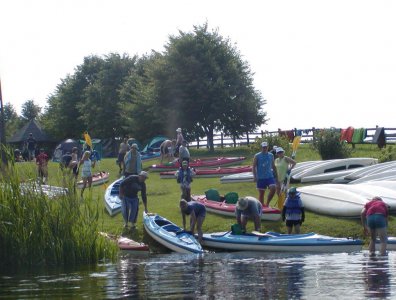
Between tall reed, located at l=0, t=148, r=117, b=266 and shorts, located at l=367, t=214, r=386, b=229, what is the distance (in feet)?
19.9

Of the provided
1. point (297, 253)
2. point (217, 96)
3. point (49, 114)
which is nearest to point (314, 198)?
point (297, 253)

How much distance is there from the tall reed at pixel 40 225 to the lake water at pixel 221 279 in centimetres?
43

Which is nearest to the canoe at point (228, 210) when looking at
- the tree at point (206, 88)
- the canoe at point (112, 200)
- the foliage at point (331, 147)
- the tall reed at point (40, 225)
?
the canoe at point (112, 200)

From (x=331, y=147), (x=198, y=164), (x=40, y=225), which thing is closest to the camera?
(x=40, y=225)

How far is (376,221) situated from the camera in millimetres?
21344

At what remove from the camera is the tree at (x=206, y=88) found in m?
54.0

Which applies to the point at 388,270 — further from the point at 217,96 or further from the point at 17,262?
the point at 217,96

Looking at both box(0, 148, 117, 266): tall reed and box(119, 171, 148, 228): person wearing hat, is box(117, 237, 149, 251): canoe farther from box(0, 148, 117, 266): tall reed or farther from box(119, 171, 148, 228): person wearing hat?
box(0, 148, 117, 266): tall reed

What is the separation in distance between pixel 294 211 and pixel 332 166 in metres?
9.72

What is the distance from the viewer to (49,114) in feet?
260

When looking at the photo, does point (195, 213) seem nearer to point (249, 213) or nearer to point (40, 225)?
point (249, 213)

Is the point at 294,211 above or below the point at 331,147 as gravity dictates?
below

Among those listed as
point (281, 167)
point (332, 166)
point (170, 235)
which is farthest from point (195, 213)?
point (332, 166)

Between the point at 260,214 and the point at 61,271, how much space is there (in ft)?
21.4
